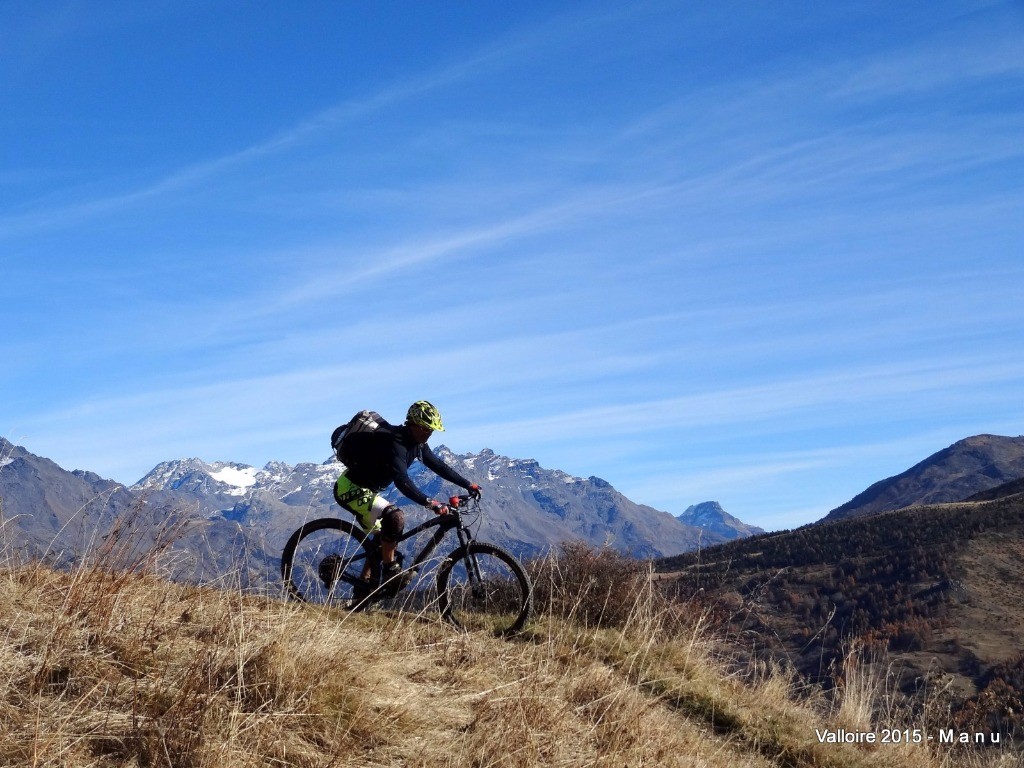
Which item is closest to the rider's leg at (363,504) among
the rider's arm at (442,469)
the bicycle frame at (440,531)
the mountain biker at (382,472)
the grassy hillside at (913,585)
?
the mountain biker at (382,472)

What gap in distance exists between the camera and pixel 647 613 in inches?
390

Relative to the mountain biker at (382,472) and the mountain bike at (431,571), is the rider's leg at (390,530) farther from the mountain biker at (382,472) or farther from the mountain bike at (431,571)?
the mountain bike at (431,571)

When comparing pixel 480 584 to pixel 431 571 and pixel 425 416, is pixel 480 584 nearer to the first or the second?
pixel 431 571

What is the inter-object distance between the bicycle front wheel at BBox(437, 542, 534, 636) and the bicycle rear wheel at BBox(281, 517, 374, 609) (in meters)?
0.89

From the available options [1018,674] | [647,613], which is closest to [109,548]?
[647,613]

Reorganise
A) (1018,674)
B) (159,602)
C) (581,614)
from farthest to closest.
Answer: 1. (1018,674)
2. (581,614)
3. (159,602)

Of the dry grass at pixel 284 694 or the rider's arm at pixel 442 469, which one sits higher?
the rider's arm at pixel 442 469

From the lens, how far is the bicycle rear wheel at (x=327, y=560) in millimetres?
9031

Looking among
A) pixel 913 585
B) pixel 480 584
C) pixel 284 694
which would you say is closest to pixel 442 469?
pixel 480 584

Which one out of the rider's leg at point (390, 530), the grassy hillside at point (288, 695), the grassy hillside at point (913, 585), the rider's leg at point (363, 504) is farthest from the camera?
the grassy hillside at point (913, 585)

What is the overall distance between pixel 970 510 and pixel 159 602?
353 ft

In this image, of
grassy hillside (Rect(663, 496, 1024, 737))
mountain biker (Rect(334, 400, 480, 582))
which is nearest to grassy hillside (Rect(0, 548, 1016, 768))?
mountain biker (Rect(334, 400, 480, 582))

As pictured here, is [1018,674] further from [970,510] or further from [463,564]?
[463,564]

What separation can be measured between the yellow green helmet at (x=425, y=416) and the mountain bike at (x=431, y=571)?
81 cm
